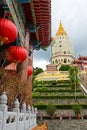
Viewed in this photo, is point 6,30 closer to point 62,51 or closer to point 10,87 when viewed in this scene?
point 10,87

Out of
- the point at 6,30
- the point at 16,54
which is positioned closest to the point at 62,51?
the point at 16,54

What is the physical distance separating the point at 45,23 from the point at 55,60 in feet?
184

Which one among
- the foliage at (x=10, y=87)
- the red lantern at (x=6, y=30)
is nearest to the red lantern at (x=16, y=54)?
the foliage at (x=10, y=87)

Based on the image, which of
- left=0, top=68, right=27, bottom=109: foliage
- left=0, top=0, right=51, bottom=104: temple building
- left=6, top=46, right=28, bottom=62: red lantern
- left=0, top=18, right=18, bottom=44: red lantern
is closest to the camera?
left=0, top=68, right=27, bottom=109: foliage

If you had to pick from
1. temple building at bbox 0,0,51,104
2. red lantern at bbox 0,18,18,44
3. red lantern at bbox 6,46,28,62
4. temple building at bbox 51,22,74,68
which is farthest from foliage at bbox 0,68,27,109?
temple building at bbox 51,22,74,68

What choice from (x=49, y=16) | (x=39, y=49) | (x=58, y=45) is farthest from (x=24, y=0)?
(x=58, y=45)

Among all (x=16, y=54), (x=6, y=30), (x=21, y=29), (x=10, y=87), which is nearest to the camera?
(x=10, y=87)

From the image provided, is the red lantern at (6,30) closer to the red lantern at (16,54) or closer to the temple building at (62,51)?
the red lantern at (16,54)

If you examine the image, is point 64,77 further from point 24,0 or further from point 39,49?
point 24,0

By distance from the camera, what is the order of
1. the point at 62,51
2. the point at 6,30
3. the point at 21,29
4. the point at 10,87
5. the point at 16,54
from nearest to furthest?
the point at 10,87, the point at 6,30, the point at 16,54, the point at 21,29, the point at 62,51

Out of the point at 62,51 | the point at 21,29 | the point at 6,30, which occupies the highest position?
the point at 62,51

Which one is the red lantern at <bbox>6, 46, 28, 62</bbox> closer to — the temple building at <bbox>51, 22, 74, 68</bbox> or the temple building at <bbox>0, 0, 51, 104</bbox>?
the temple building at <bbox>0, 0, 51, 104</bbox>

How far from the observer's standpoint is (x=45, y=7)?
8.09m

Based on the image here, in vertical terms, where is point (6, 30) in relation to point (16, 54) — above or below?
above
